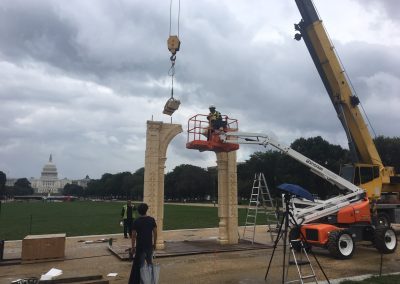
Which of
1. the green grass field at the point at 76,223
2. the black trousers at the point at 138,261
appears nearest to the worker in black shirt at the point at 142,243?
the black trousers at the point at 138,261

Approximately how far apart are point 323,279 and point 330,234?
3.66 meters

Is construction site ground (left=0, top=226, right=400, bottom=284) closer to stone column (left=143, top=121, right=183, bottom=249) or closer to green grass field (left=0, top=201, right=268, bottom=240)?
stone column (left=143, top=121, right=183, bottom=249)

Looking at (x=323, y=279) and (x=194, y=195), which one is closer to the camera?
(x=323, y=279)

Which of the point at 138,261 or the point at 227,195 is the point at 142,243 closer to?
the point at 138,261

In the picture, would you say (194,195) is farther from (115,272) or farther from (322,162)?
(115,272)

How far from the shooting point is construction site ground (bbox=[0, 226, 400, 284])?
1059 cm

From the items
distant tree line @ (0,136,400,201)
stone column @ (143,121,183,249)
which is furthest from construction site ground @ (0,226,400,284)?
distant tree line @ (0,136,400,201)

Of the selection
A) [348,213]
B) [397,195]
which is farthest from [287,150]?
[397,195]

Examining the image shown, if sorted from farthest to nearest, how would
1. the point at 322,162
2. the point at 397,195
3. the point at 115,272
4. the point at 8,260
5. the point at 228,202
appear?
the point at 322,162
the point at 397,195
the point at 228,202
the point at 8,260
the point at 115,272

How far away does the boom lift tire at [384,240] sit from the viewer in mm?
14523

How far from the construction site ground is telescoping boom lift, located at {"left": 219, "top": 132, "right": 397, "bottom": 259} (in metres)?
0.64

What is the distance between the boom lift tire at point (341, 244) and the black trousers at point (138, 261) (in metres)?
8.14

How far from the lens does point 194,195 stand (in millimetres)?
107625

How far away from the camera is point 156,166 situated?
614 inches
